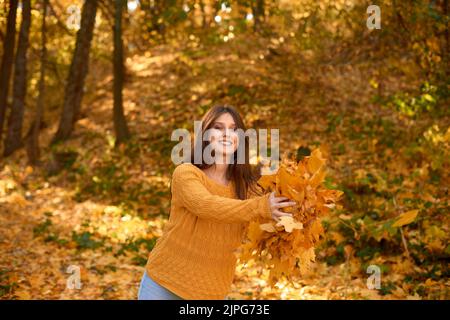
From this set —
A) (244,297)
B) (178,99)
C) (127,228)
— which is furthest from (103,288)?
(178,99)

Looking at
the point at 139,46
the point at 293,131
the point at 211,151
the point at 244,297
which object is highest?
the point at 139,46

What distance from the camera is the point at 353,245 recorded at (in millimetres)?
6410

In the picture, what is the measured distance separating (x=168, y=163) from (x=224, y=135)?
26.7 ft

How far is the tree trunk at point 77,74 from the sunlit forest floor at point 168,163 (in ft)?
1.26

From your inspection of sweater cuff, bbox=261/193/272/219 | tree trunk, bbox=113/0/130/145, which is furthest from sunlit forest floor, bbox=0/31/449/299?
sweater cuff, bbox=261/193/272/219

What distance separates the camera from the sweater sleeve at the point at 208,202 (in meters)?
2.28

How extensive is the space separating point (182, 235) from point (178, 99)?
11.0 metres

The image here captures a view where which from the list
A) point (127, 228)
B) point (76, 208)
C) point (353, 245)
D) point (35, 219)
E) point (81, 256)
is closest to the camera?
point (353, 245)

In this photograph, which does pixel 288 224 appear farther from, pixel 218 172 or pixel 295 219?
pixel 218 172

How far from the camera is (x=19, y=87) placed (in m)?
12.5

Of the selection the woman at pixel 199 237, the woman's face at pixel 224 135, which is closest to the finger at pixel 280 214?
the woman at pixel 199 237

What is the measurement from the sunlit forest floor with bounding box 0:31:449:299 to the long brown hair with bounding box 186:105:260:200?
2.78m

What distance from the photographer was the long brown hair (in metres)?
2.76
